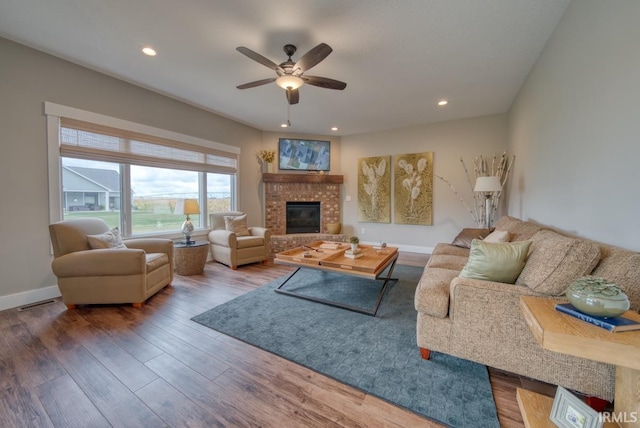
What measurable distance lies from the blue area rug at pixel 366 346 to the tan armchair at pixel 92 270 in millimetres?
843

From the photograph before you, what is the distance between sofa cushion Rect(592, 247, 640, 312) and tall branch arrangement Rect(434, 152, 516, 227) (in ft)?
10.6

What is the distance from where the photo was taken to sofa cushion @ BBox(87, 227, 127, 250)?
2.60 meters

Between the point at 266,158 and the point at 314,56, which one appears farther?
the point at 266,158

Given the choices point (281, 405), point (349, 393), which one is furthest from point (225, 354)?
point (349, 393)

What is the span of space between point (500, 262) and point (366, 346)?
1.13 metres

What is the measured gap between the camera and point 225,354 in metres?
1.82

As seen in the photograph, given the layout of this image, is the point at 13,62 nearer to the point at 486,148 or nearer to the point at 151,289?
the point at 151,289

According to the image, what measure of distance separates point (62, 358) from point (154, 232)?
2331 millimetres

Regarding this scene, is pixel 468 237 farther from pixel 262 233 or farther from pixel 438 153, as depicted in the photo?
pixel 262 233

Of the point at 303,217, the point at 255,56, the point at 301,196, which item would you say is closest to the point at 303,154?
the point at 301,196

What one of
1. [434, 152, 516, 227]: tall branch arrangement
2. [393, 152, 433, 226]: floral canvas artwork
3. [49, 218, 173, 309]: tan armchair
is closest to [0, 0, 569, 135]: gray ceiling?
[434, 152, 516, 227]: tall branch arrangement

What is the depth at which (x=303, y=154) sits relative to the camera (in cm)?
573

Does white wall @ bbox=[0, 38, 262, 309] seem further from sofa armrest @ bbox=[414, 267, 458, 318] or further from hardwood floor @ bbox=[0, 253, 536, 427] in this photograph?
sofa armrest @ bbox=[414, 267, 458, 318]

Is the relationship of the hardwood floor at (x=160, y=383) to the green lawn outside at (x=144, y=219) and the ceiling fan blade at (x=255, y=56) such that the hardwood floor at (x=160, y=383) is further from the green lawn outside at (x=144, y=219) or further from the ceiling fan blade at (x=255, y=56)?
the ceiling fan blade at (x=255, y=56)
